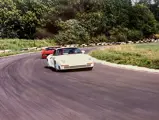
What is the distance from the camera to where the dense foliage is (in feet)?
245

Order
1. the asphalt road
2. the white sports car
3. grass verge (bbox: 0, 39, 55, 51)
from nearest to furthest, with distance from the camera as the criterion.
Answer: the asphalt road, the white sports car, grass verge (bbox: 0, 39, 55, 51)

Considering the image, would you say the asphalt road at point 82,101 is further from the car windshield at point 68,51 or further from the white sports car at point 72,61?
the car windshield at point 68,51

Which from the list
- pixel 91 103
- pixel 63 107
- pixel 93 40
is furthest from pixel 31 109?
pixel 93 40

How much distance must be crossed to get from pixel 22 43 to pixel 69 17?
78.6 ft

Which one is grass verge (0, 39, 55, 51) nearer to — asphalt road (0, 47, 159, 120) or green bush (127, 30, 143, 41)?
green bush (127, 30, 143, 41)

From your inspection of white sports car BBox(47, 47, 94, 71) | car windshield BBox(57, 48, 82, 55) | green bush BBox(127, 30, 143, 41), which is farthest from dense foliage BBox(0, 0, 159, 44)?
white sports car BBox(47, 47, 94, 71)

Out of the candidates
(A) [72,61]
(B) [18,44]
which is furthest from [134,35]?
(A) [72,61]

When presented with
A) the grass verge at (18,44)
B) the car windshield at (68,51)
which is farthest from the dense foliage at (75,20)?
the car windshield at (68,51)

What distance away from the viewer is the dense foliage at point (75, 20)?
74750 millimetres

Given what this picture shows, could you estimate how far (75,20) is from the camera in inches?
3140

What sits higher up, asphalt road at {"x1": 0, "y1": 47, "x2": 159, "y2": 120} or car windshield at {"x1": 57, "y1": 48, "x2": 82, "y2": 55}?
car windshield at {"x1": 57, "y1": 48, "x2": 82, "y2": 55}

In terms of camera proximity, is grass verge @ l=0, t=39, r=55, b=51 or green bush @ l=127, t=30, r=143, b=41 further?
green bush @ l=127, t=30, r=143, b=41

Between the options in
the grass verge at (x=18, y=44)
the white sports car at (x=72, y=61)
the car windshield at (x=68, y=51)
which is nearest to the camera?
the white sports car at (x=72, y=61)

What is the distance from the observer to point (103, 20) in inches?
3337
